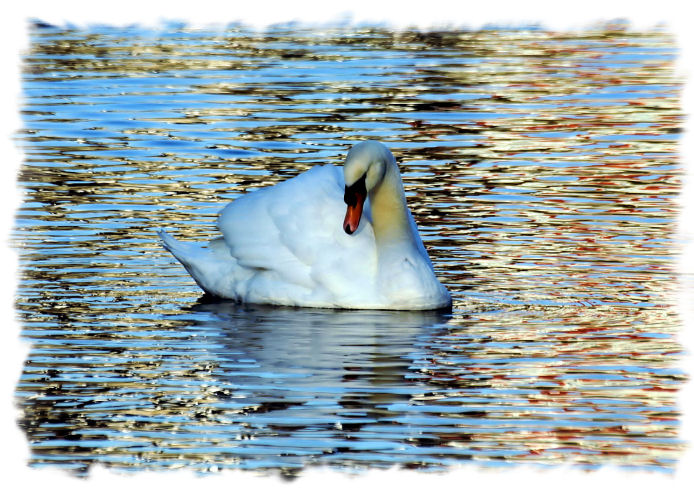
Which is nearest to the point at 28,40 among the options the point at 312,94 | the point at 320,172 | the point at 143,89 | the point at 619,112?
the point at 143,89

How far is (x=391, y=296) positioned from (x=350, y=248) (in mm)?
503

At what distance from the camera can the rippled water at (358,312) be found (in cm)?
873

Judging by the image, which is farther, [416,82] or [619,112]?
[416,82]

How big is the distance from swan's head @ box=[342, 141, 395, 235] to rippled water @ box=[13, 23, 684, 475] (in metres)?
0.75

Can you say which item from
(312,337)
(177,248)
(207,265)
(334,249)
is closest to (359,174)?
(334,249)

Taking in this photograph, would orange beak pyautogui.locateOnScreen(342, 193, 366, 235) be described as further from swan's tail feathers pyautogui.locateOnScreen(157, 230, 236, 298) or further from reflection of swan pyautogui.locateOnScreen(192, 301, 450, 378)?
swan's tail feathers pyautogui.locateOnScreen(157, 230, 236, 298)

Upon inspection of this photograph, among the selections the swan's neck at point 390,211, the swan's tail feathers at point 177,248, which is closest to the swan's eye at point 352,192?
the swan's neck at point 390,211

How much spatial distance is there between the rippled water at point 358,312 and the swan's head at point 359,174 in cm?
75

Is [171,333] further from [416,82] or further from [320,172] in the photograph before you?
[416,82]

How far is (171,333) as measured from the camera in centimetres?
1098

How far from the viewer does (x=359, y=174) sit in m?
11.6

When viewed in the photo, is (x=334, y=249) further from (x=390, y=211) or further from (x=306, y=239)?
(x=390, y=211)

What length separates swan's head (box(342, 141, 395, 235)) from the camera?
1159 cm

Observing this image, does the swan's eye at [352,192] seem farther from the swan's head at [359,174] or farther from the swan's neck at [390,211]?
the swan's neck at [390,211]
